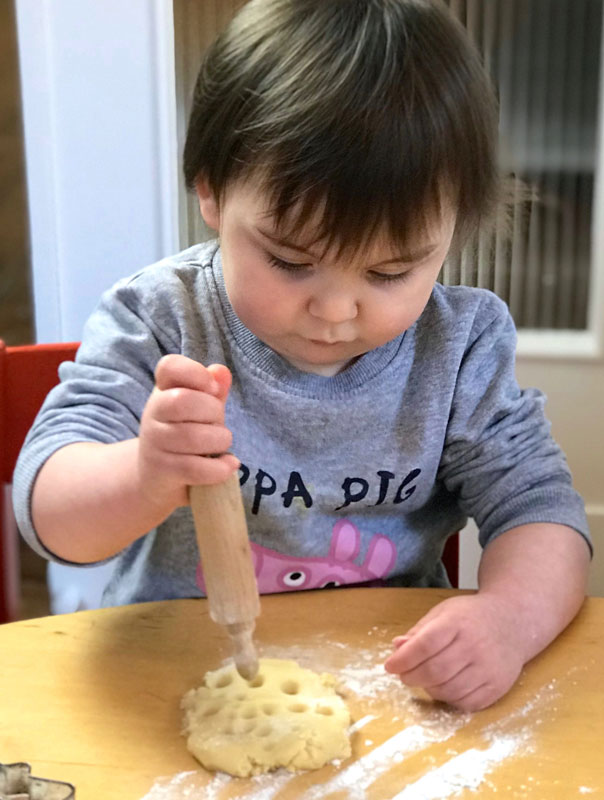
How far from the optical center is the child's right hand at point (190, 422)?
588 millimetres

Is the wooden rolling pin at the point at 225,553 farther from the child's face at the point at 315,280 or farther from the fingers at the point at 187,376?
the child's face at the point at 315,280

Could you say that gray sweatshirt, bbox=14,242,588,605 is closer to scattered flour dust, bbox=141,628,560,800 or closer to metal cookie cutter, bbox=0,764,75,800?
scattered flour dust, bbox=141,628,560,800

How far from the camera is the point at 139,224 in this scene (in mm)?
1510

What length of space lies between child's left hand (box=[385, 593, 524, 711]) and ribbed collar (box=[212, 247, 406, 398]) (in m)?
0.26

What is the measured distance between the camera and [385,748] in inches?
24.0

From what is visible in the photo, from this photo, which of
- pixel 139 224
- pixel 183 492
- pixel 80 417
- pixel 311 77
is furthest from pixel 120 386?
pixel 139 224

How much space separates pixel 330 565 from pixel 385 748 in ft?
1.13

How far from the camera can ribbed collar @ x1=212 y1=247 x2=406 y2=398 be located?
90 cm

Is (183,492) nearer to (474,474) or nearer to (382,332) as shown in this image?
(382,332)

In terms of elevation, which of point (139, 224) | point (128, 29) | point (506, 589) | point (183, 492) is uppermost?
point (128, 29)

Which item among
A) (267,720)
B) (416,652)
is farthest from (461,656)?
(267,720)

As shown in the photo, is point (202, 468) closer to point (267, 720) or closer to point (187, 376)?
point (187, 376)

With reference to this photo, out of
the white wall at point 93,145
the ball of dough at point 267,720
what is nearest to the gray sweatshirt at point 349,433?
the ball of dough at point 267,720

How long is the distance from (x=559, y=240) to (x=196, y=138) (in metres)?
0.95
